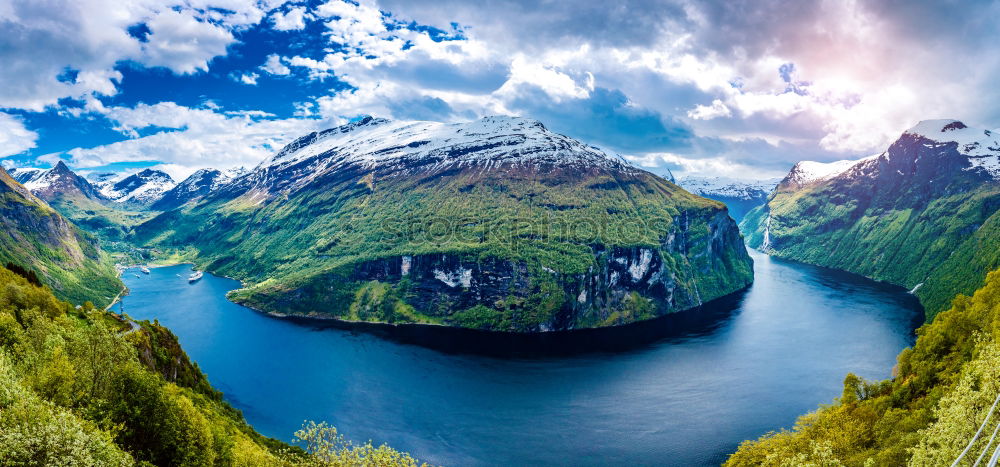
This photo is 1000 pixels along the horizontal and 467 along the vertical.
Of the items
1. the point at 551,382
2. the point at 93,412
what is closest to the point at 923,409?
the point at 93,412

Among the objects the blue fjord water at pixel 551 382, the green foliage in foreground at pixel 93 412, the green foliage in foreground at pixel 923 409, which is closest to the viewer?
the green foliage in foreground at pixel 93 412

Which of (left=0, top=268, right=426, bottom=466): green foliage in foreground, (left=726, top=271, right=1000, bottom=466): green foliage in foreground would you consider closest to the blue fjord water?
(left=726, top=271, right=1000, bottom=466): green foliage in foreground

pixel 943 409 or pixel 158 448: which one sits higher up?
pixel 158 448

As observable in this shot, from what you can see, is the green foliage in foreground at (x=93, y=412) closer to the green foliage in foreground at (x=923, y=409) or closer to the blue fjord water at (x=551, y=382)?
the green foliage in foreground at (x=923, y=409)

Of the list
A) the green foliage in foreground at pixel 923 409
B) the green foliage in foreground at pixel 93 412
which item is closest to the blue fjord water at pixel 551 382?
the green foliage in foreground at pixel 923 409

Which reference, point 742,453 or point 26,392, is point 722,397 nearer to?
point 742,453

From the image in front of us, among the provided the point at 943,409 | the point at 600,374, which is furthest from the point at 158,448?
the point at 600,374

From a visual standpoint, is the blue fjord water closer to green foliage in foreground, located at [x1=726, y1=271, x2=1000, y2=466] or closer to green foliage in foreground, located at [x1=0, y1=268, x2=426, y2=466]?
green foliage in foreground, located at [x1=726, y1=271, x2=1000, y2=466]
